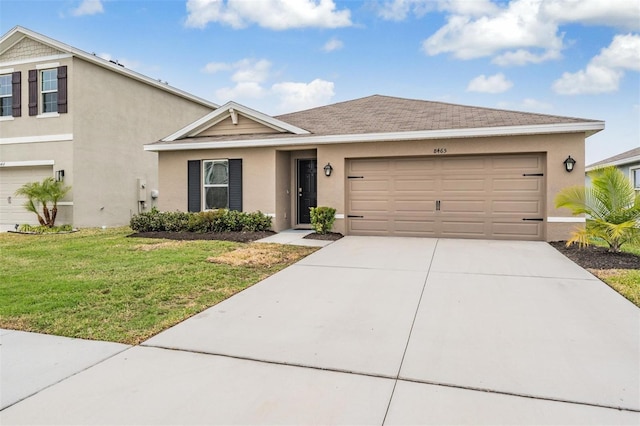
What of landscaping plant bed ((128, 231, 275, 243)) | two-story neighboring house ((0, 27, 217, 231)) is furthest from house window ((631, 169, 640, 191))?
two-story neighboring house ((0, 27, 217, 231))

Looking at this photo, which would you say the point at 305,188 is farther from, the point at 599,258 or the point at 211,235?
the point at 599,258

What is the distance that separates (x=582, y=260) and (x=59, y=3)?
696 inches

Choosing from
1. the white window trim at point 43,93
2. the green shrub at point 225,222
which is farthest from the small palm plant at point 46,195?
the green shrub at point 225,222

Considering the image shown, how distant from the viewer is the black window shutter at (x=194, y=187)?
12.4 m

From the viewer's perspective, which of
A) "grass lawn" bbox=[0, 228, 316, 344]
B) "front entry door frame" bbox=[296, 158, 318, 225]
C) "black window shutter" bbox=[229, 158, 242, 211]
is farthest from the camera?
"front entry door frame" bbox=[296, 158, 318, 225]

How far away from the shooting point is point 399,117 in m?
12.1

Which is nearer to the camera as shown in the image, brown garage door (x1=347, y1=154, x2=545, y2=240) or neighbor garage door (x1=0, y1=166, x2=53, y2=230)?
brown garage door (x1=347, y1=154, x2=545, y2=240)

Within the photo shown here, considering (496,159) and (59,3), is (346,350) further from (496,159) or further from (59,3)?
(59,3)

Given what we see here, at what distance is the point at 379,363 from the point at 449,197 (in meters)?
7.89

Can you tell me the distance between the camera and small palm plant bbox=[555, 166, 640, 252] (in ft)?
24.7

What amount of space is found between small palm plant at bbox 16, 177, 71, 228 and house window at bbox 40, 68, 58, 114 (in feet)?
8.44

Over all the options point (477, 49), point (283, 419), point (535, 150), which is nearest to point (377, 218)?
point (535, 150)

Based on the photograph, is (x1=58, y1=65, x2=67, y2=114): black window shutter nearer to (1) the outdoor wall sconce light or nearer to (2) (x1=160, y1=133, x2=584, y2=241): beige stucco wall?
(2) (x1=160, y1=133, x2=584, y2=241): beige stucco wall

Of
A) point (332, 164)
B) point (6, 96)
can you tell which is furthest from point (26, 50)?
point (332, 164)
